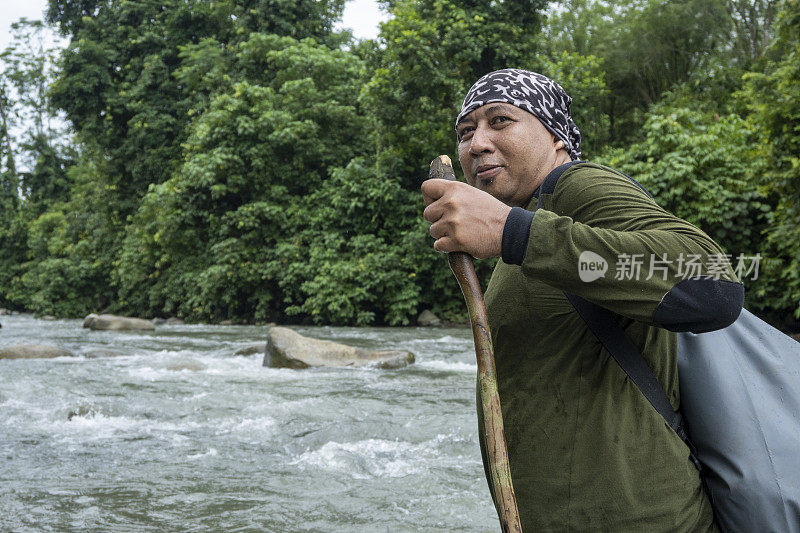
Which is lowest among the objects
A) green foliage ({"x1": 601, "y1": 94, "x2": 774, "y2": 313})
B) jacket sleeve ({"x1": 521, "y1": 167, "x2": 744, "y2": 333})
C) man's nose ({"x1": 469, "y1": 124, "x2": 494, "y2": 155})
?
jacket sleeve ({"x1": 521, "y1": 167, "x2": 744, "y2": 333})

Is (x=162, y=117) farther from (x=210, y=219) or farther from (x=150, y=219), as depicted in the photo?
(x=210, y=219)

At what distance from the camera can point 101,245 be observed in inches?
1125

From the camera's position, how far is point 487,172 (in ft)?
5.10

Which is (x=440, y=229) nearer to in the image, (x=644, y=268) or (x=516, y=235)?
(x=516, y=235)

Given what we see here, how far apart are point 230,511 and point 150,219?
72.5ft

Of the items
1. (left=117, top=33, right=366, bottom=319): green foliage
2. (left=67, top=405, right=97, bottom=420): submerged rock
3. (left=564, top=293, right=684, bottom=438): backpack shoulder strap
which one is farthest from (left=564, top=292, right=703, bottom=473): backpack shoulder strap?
(left=117, top=33, right=366, bottom=319): green foliage

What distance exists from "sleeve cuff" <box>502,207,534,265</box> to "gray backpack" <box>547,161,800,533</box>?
A: 0.17m

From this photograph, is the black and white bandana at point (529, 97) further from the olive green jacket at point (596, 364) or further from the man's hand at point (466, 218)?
the man's hand at point (466, 218)

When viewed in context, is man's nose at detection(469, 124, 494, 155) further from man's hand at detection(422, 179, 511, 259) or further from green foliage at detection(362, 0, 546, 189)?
green foliage at detection(362, 0, 546, 189)

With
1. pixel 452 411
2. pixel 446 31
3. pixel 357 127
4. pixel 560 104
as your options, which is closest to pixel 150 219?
pixel 357 127

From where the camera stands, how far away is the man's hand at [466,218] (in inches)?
48.9

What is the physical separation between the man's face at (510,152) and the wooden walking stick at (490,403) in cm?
18

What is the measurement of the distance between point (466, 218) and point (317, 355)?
9.30m

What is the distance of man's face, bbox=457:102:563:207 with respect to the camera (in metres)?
1.53
